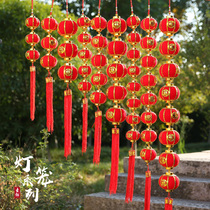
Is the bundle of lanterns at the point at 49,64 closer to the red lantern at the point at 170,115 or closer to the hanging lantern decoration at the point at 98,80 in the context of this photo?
the hanging lantern decoration at the point at 98,80

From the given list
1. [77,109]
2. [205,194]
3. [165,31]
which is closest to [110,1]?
[77,109]

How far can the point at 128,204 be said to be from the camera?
173 inches

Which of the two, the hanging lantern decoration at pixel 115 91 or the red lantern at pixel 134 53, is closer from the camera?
the hanging lantern decoration at pixel 115 91

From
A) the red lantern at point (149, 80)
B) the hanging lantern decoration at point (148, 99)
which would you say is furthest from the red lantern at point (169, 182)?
the red lantern at point (149, 80)

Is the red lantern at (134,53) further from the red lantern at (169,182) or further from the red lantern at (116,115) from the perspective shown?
the red lantern at (169,182)

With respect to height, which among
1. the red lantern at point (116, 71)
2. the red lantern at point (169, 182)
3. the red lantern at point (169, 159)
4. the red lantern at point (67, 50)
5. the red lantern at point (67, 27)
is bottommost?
the red lantern at point (169, 182)

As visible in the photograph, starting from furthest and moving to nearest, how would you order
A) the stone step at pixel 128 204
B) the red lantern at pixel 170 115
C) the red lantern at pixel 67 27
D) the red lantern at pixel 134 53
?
the stone step at pixel 128 204 → the red lantern at pixel 134 53 → the red lantern at pixel 67 27 → the red lantern at pixel 170 115

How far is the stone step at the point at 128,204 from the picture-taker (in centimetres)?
404

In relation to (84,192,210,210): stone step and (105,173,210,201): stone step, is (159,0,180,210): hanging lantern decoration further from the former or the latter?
(105,173,210,201): stone step

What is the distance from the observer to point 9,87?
8.16m

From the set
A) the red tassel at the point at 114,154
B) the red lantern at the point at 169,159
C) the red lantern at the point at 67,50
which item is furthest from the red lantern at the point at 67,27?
the red lantern at the point at 169,159

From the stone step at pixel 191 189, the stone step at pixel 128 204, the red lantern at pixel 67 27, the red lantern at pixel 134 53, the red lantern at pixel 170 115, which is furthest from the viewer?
the stone step at pixel 191 189

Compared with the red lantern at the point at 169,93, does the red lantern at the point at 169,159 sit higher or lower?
lower

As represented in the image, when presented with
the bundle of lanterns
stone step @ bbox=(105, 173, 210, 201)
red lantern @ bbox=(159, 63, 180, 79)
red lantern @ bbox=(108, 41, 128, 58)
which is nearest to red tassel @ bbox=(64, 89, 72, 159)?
the bundle of lanterns
